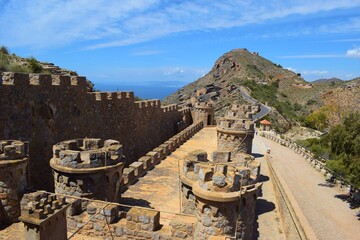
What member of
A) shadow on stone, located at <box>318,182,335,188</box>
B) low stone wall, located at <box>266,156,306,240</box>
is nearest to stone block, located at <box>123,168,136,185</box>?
low stone wall, located at <box>266,156,306,240</box>

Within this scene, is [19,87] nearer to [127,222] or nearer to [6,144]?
[6,144]

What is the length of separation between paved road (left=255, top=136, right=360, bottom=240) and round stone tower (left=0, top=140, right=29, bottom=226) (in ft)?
39.9

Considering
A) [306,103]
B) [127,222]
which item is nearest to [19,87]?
[127,222]

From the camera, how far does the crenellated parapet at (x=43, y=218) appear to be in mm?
5539

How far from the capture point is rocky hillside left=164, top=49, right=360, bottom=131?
58438mm

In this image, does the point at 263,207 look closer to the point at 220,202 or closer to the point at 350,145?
the point at 220,202

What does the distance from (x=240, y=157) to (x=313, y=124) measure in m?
48.1

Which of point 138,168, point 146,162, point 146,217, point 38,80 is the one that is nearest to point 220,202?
point 146,217

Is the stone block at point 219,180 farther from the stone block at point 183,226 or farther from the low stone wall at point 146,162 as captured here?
the low stone wall at point 146,162

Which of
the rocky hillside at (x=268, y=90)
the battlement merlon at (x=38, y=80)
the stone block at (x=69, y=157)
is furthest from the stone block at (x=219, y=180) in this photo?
the rocky hillside at (x=268, y=90)

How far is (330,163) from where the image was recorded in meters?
22.4

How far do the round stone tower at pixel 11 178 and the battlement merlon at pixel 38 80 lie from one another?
8.70ft

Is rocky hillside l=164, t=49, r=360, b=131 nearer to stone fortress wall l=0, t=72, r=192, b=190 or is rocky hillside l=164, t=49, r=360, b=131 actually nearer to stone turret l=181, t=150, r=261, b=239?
stone fortress wall l=0, t=72, r=192, b=190

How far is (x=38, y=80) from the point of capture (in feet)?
34.7
